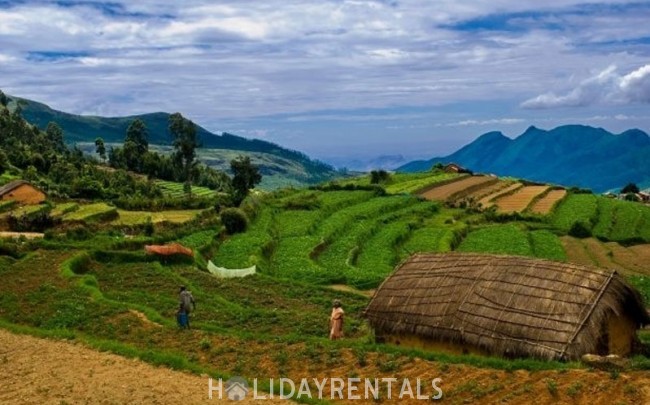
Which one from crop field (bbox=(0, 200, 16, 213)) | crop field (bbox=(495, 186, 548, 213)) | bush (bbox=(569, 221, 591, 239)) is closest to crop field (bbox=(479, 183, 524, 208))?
crop field (bbox=(495, 186, 548, 213))

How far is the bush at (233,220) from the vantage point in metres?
63.8

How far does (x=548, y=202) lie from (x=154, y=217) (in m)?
46.5

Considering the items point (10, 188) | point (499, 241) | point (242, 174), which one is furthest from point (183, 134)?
point (499, 241)

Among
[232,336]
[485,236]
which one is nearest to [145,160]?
[485,236]

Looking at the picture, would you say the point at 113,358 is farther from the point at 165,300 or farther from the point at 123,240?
the point at 123,240

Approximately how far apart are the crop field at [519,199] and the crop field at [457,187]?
5.11m

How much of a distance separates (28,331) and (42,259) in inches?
716

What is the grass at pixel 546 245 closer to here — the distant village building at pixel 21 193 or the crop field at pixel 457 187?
the crop field at pixel 457 187

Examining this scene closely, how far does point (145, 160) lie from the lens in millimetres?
143375

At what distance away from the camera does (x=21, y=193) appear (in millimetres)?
75812

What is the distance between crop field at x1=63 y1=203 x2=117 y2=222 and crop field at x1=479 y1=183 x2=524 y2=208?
41822 mm

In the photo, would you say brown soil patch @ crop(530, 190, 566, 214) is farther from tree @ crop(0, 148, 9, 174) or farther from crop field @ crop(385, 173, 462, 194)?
tree @ crop(0, 148, 9, 174)

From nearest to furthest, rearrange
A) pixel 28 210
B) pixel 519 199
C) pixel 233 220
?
1. pixel 233 220
2. pixel 28 210
3. pixel 519 199

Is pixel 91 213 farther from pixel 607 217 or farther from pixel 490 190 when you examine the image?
pixel 490 190
